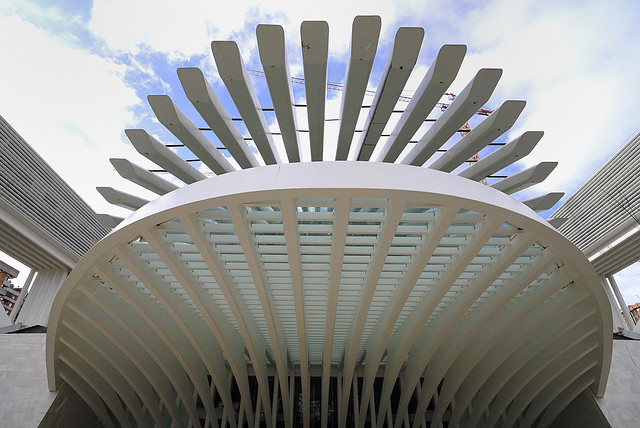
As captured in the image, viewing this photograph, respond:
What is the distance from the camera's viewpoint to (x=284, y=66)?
779cm

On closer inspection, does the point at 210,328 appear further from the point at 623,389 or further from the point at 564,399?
the point at 623,389

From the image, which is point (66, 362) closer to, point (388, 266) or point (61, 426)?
point (61, 426)

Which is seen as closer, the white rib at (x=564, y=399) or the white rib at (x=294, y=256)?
the white rib at (x=294, y=256)

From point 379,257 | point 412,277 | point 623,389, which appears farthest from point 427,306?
point 623,389

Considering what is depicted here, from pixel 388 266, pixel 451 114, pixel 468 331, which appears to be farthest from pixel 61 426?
pixel 451 114

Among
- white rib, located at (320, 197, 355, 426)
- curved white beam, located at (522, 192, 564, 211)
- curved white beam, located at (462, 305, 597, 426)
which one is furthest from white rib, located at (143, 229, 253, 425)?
curved white beam, located at (522, 192, 564, 211)

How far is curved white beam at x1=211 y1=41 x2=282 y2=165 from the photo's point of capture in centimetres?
753

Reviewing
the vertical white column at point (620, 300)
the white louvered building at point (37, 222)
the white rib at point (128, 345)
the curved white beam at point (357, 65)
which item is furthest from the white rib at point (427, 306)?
the white louvered building at point (37, 222)

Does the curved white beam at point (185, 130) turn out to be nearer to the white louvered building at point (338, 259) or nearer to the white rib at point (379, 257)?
the white louvered building at point (338, 259)

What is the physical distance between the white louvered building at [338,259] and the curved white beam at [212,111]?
59mm

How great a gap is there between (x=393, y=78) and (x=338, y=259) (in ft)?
13.1

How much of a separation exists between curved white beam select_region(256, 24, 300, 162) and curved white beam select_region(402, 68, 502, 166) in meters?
3.40

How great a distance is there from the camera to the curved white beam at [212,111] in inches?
317

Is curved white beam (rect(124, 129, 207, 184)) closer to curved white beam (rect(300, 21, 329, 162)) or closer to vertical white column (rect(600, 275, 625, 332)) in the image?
curved white beam (rect(300, 21, 329, 162))
